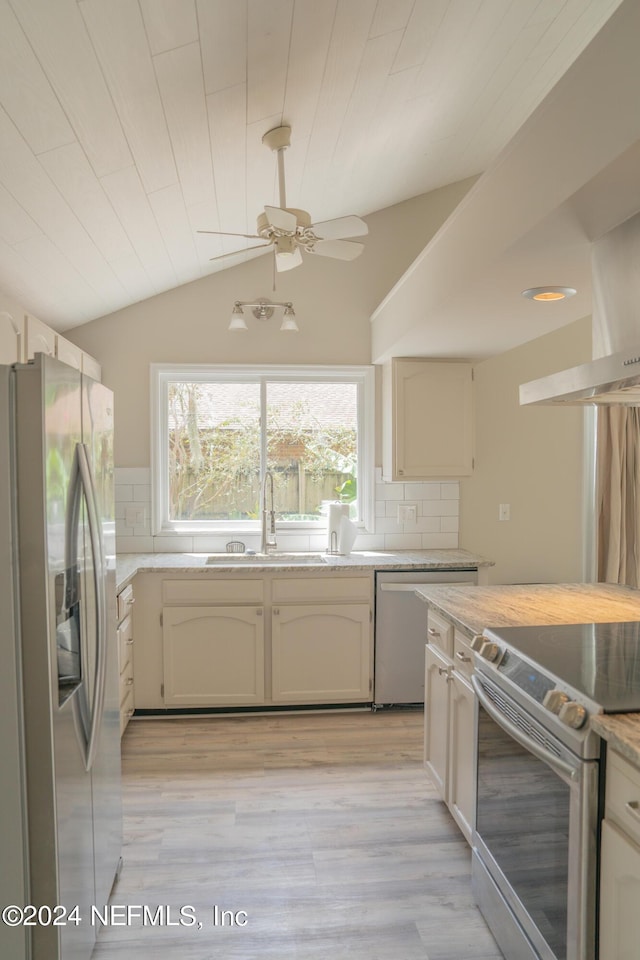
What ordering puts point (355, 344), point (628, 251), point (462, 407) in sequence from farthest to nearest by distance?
1. point (355, 344)
2. point (462, 407)
3. point (628, 251)

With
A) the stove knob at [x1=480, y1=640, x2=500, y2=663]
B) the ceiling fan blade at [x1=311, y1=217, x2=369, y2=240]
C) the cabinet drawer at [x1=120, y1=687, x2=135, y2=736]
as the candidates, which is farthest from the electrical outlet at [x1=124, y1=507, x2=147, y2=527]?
the stove knob at [x1=480, y1=640, x2=500, y2=663]

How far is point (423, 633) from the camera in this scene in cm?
352

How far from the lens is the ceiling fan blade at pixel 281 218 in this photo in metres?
2.16

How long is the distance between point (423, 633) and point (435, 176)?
8.84ft

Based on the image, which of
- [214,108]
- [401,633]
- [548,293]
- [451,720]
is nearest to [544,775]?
[451,720]

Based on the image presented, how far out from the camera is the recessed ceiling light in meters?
2.21

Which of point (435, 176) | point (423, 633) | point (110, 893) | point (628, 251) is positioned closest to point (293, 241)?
point (628, 251)

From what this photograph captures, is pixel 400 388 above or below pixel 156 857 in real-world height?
above

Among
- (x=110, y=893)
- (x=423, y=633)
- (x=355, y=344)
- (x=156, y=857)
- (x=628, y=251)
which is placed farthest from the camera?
(x=355, y=344)

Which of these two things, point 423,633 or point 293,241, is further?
point 423,633

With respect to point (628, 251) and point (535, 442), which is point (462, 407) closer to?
point (535, 442)

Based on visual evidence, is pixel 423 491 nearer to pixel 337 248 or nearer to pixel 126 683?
pixel 337 248

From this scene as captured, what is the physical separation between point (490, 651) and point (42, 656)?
3.92ft

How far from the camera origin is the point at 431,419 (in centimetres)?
374
